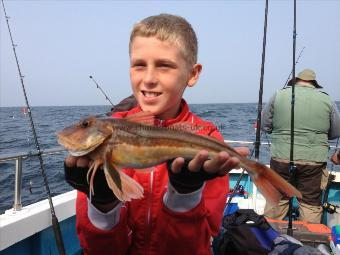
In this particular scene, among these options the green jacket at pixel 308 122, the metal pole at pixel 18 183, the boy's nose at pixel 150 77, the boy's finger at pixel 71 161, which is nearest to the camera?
the boy's finger at pixel 71 161

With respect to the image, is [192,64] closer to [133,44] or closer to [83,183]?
[133,44]

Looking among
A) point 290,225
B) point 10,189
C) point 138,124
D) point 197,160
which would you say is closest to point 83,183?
point 138,124

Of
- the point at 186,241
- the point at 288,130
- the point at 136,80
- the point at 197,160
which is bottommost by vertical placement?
the point at 288,130

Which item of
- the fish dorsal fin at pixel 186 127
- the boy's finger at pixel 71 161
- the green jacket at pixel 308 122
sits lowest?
the green jacket at pixel 308 122

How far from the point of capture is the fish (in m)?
2.18

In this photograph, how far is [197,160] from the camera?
7.07ft

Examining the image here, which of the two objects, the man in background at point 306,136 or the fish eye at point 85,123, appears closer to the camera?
the fish eye at point 85,123

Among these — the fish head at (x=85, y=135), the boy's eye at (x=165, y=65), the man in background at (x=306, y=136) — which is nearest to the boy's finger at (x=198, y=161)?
the fish head at (x=85, y=135)

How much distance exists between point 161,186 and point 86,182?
66 centimetres

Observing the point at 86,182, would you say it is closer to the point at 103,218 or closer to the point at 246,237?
the point at 103,218

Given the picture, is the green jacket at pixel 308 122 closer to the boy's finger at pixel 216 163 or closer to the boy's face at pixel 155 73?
the boy's face at pixel 155 73

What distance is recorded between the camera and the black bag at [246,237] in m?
4.29

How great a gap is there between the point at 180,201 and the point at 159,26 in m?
1.38

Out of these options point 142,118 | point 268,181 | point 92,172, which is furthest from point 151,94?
point 268,181
